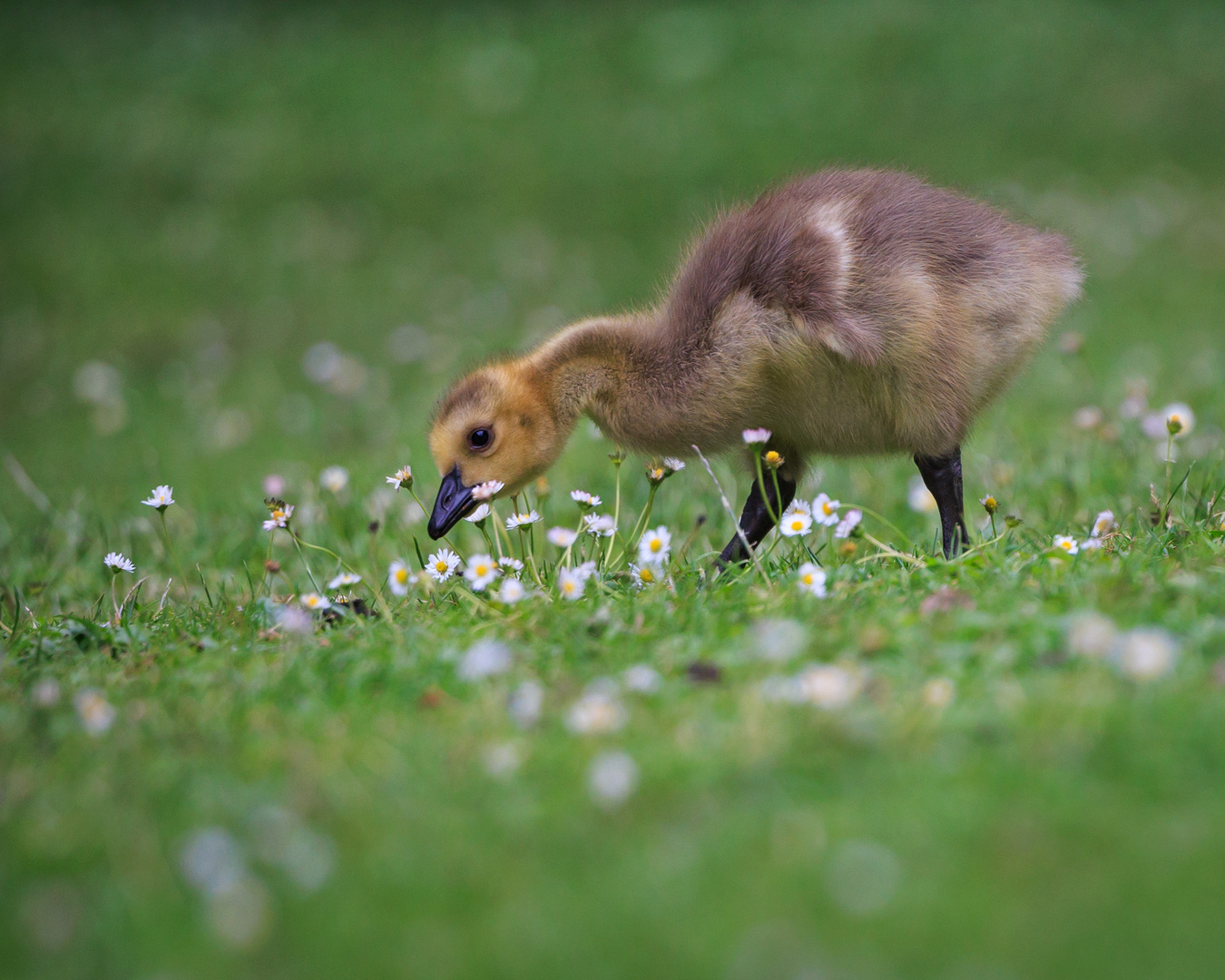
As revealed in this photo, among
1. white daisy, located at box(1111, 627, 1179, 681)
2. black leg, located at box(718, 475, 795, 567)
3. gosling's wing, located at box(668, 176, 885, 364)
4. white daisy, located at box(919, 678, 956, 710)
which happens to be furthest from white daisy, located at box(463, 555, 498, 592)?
white daisy, located at box(1111, 627, 1179, 681)

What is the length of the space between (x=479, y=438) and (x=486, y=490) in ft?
0.85

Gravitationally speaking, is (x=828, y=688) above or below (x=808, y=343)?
below

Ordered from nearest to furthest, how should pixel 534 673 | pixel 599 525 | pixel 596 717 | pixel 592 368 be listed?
pixel 596 717, pixel 534 673, pixel 599 525, pixel 592 368

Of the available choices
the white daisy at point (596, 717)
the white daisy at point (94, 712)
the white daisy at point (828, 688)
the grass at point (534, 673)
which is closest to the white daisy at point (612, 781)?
the grass at point (534, 673)

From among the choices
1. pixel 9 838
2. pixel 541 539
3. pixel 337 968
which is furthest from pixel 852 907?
pixel 541 539

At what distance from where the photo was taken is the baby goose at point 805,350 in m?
3.54

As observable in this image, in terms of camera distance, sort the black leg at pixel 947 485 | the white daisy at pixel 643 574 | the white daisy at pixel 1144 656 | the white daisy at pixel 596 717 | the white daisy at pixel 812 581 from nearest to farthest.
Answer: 1. the white daisy at pixel 1144 656
2. the white daisy at pixel 596 717
3. the white daisy at pixel 812 581
4. the white daisy at pixel 643 574
5. the black leg at pixel 947 485

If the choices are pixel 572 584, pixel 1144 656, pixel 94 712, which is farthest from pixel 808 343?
pixel 94 712

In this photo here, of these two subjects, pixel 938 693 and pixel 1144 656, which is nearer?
pixel 1144 656

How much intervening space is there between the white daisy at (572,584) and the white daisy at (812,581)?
1.96 ft

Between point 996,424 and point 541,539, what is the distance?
8.55 ft

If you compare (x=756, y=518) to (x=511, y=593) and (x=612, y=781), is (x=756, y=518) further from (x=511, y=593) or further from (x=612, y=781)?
(x=612, y=781)

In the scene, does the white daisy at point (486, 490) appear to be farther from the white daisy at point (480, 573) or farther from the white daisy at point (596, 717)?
the white daisy at point (596, 717)

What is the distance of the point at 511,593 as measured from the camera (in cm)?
317
